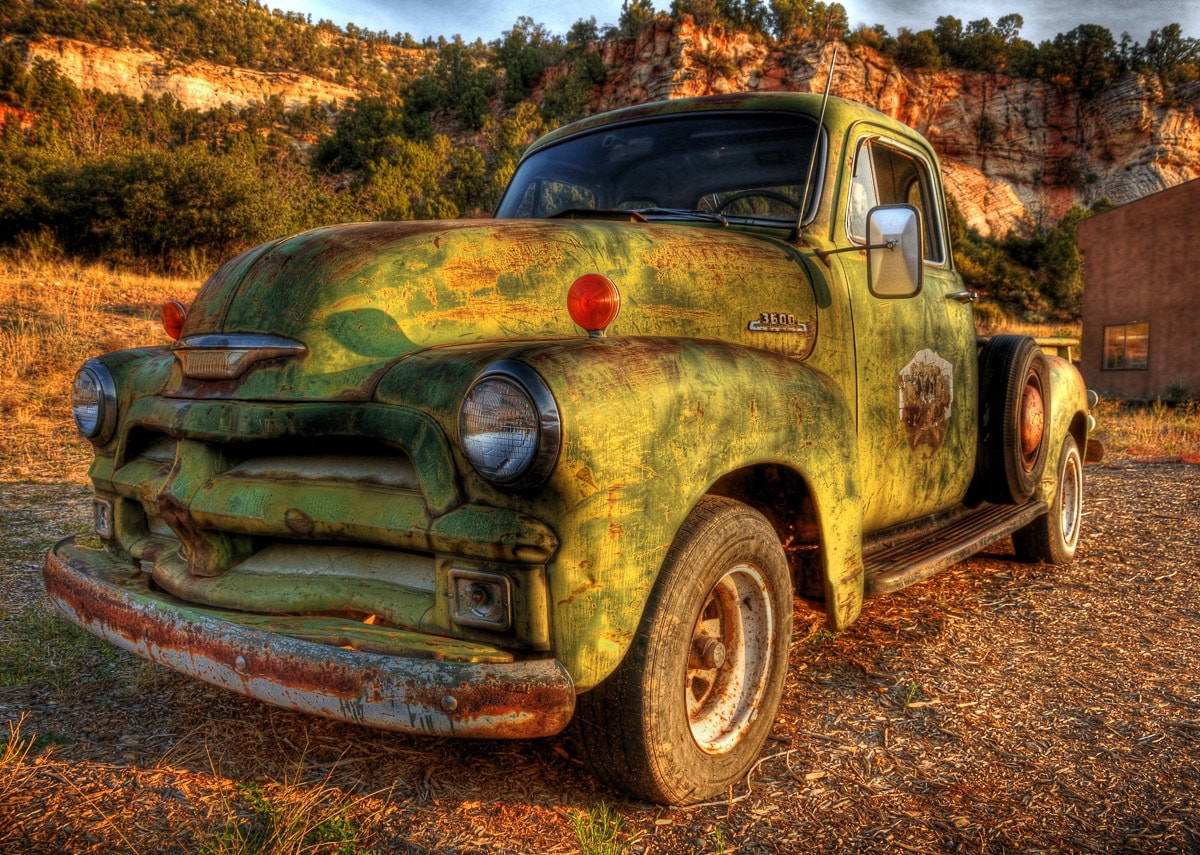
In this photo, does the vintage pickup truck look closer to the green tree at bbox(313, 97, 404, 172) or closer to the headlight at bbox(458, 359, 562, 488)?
the headlight at bbox(458, 359, 562, 488)

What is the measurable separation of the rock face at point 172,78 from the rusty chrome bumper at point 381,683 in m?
54.7

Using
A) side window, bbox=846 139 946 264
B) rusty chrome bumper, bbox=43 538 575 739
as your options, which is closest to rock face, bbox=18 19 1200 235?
side window, bbox=846 139 946 264

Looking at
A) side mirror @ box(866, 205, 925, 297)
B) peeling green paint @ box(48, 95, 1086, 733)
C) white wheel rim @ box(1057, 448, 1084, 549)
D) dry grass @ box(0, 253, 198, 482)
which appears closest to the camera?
peeling green paint @ box(48, 95, 1086, 733)

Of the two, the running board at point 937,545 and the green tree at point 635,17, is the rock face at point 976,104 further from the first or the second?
the running board at point 937,545

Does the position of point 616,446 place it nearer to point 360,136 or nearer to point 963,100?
point 360,136

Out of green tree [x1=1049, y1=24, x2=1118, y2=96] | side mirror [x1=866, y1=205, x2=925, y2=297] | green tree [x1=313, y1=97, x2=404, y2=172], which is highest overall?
green tree [x1=1049, y1=24, x2=1118, y2=96]

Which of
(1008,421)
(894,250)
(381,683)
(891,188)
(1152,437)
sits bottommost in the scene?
(1152,437)

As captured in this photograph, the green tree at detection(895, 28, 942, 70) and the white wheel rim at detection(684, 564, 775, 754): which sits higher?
the green tree at detection(895, 28, 942, 70)

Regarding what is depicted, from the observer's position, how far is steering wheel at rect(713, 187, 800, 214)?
3141mm

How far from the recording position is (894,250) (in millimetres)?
2830

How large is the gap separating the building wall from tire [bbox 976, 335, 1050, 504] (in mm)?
16186

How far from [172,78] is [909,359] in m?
57.4

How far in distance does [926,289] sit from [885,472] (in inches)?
35.4

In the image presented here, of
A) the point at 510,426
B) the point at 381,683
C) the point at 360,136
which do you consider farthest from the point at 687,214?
the point at 360,136
